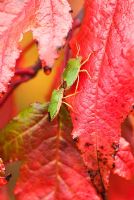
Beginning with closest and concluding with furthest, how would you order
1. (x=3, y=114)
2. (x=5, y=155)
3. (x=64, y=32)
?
(x=64, y=32) < (x=5, y=155) < (x=3, y=114)


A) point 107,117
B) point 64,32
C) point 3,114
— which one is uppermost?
point 64,32

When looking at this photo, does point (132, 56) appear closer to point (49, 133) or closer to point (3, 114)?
point (49, 133)

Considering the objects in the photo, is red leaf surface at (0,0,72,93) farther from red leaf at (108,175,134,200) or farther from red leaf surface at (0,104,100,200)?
red leaf at (108,175,134,200)

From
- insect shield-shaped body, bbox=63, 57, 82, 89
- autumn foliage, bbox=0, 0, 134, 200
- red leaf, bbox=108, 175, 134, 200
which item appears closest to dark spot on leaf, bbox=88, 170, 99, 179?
autumn foliage, bbox=0, 0, 134, 200

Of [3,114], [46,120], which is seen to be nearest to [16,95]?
[3,114]

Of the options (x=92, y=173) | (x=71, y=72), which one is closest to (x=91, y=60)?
(x=71, y=72)

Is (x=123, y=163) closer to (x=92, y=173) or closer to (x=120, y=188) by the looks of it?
(x=92, y=173)
